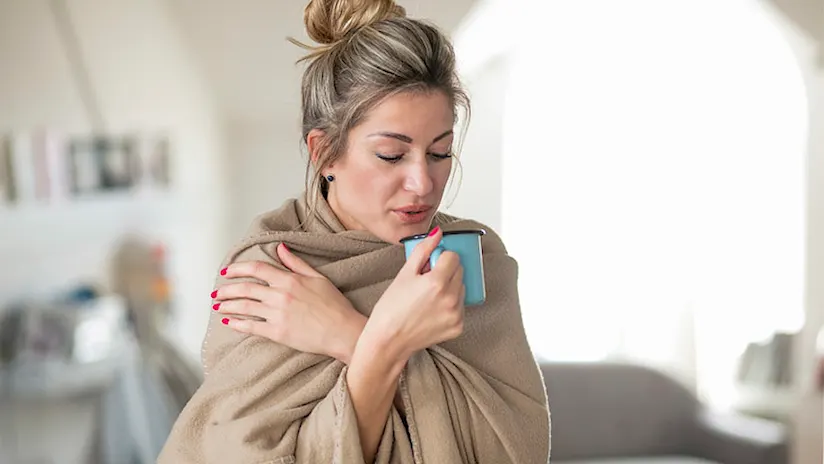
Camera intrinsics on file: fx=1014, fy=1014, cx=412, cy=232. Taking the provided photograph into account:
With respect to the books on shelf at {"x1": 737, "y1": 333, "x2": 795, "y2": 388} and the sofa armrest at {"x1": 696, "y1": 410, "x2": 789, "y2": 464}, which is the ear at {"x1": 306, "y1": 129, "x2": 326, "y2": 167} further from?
the books on shelf at {"x1": 737, "y1": 333, "x2": 795, "y2": 388}

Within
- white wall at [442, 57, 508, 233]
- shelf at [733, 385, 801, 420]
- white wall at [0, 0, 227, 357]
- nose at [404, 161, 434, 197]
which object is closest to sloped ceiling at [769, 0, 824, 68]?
white wall at [442, 57, 508, 233]

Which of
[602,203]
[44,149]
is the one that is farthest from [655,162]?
[44,149]

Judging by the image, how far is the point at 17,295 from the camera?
2.43 meters

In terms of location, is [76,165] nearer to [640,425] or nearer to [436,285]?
[640,425]

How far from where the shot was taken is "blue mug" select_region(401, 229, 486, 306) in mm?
1008

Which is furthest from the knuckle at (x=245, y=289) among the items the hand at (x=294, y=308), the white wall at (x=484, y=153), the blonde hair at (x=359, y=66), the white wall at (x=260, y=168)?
the white wall at (x=260, y=168)

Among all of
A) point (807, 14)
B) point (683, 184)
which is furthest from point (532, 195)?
point (807, 14)

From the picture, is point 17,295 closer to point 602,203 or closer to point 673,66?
point 602,203

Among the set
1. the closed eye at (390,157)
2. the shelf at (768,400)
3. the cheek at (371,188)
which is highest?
the closed eye at (390,157)

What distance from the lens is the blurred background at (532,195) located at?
2344 millimetres

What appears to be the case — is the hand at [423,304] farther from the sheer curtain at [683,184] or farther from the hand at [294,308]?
the sheer curtain at [683,184]

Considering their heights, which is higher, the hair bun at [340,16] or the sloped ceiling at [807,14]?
the sloped ceiling at [807,14]

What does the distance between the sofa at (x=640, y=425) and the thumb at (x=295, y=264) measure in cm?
139

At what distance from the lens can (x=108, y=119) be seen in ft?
8.07
